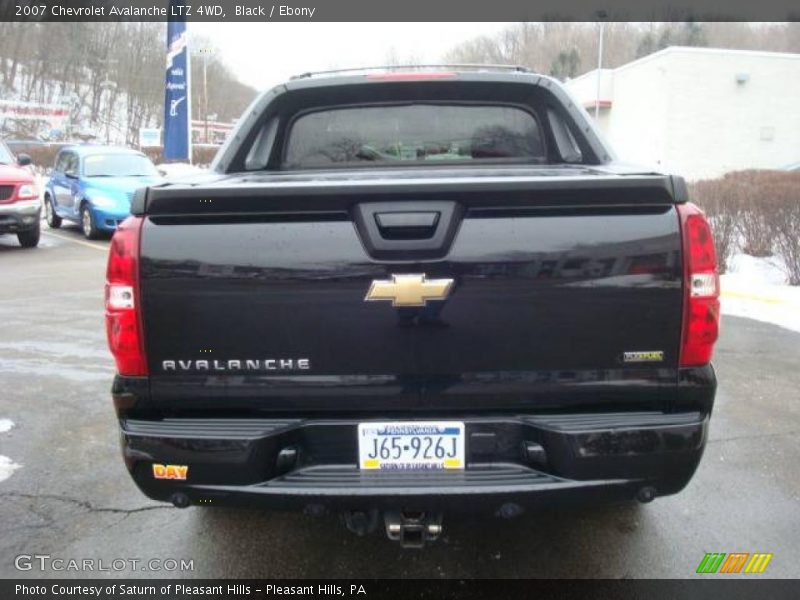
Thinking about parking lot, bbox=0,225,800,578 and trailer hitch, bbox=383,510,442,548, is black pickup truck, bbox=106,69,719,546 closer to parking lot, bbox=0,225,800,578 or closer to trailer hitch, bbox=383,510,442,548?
trailer hitch, bbox=383,510,442,548

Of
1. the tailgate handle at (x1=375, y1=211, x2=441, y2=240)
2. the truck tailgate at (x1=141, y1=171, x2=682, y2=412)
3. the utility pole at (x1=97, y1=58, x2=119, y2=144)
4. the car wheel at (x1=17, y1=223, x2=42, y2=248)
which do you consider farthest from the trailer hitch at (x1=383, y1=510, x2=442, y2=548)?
the utility pole at (x1=97, y1=58, x2=119, y2=144)

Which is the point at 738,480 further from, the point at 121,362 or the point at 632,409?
the point at 121,362

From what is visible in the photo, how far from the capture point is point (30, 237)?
12477 millimetres

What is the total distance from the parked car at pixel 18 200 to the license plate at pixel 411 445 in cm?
1145

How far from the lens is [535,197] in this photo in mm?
2242

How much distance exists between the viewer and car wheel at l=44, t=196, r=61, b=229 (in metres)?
15.5

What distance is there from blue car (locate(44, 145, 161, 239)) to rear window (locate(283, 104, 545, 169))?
943 cm

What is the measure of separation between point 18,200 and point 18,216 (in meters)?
0.27

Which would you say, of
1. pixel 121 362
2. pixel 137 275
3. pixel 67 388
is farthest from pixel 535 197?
pixel 67 388

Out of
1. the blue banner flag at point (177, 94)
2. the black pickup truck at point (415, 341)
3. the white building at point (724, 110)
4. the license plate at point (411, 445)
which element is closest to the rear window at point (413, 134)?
the black pickup truck at point (415, 341)

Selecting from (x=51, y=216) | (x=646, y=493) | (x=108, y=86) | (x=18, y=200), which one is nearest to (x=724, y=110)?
(x=51, y=216)

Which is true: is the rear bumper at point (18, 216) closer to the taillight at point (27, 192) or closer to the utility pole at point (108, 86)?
the taillight at point (27, 192)

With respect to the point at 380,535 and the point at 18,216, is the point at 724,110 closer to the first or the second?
the point at 18,216

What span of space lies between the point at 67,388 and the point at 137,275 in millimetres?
3390
